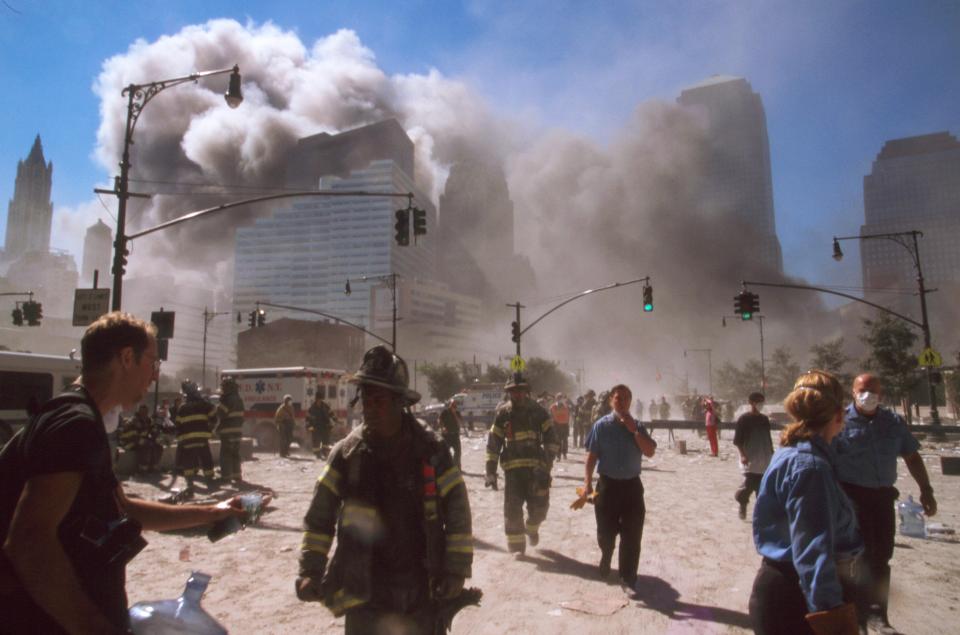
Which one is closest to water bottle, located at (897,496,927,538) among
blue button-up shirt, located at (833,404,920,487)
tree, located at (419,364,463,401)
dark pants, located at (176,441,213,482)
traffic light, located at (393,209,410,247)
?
blue button-up shirt, located at (833,404,920,487)

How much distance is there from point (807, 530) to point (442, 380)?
2928 inches

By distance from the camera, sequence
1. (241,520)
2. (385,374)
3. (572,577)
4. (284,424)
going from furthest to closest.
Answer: (284,424)
(572,577)
(385,374)
(241,520)

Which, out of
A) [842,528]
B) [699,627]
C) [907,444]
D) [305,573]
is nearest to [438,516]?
[305,573]

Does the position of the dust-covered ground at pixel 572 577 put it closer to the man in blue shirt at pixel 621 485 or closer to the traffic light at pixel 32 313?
the man in blue shirt at pixel 621 485

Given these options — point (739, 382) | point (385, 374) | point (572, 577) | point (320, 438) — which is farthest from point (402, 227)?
point (739, 382)

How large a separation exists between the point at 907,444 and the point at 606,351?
342 ft

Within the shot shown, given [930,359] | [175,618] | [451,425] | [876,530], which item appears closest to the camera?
[175,618]

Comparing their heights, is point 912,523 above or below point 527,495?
below

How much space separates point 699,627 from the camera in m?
4.51

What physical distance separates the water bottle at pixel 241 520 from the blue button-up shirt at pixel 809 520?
222 cm

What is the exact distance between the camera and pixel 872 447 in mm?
4398

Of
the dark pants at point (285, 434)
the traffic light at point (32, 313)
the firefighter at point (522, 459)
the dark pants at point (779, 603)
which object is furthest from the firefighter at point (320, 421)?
A: the traffic light at point (32, 313)

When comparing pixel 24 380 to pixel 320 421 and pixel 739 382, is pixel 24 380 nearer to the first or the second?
pixel 320 421

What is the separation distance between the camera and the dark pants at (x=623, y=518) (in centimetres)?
526
